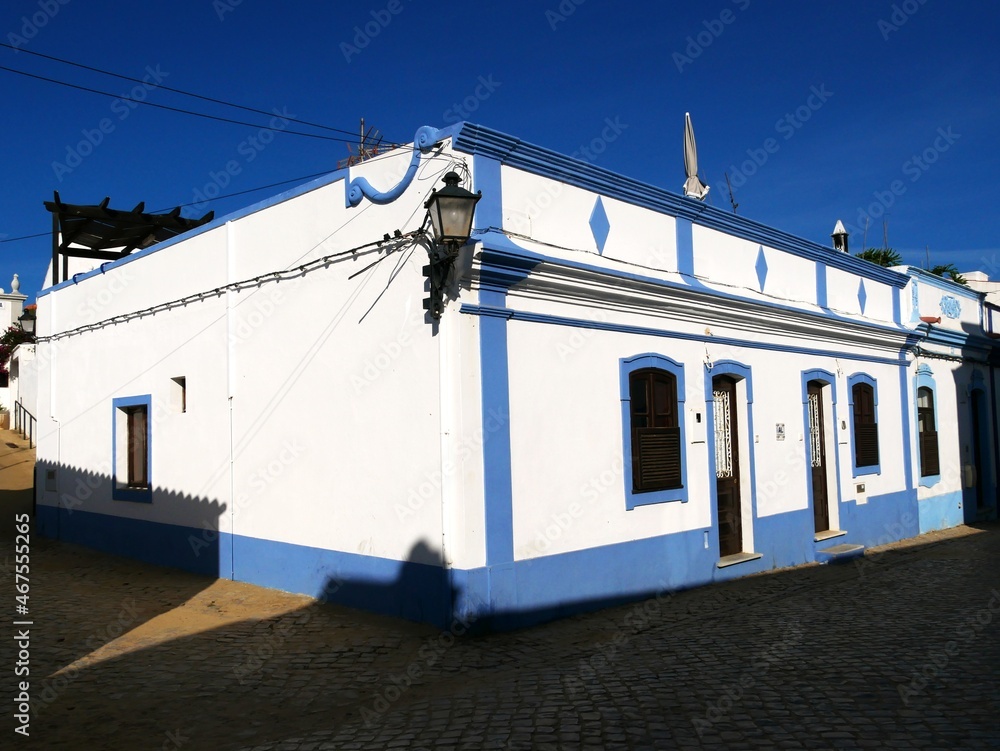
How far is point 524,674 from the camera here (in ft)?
20.0

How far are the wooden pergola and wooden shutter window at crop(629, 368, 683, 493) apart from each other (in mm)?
8266

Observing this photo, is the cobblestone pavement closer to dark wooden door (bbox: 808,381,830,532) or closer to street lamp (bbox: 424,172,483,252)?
dark wooden door (bbox: 808,381,830,532)

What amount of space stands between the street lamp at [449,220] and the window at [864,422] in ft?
26.4

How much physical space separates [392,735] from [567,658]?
1.95 metres

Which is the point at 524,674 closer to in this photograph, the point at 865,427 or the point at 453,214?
Result: the point at 453,214

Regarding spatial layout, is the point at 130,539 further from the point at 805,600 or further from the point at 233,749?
the point at 805,600

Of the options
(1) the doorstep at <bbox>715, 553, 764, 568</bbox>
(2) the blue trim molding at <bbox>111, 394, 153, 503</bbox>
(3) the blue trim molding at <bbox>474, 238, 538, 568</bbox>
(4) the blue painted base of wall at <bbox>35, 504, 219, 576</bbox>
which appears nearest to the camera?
(3) the blue trim molding at <bbox>474, 238, 538, 568</bbox>

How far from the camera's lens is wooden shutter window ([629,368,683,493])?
866 centimetres

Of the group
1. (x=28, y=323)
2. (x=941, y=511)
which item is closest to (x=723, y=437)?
(x=941, y=511)

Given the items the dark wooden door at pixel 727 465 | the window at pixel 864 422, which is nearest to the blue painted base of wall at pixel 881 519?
the window at pixel 864 422

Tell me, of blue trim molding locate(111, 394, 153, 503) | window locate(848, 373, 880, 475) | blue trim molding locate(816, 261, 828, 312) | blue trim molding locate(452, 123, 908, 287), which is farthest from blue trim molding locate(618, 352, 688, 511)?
blue trim molding locate(111, 394, 153, 503)

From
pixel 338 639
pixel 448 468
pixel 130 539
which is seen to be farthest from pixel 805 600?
pixel 130 539

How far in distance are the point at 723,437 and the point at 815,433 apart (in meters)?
2.45

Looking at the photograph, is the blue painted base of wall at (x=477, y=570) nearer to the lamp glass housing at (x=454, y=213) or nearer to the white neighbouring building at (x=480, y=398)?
the white neighbouring building at (x=480, y=398)
